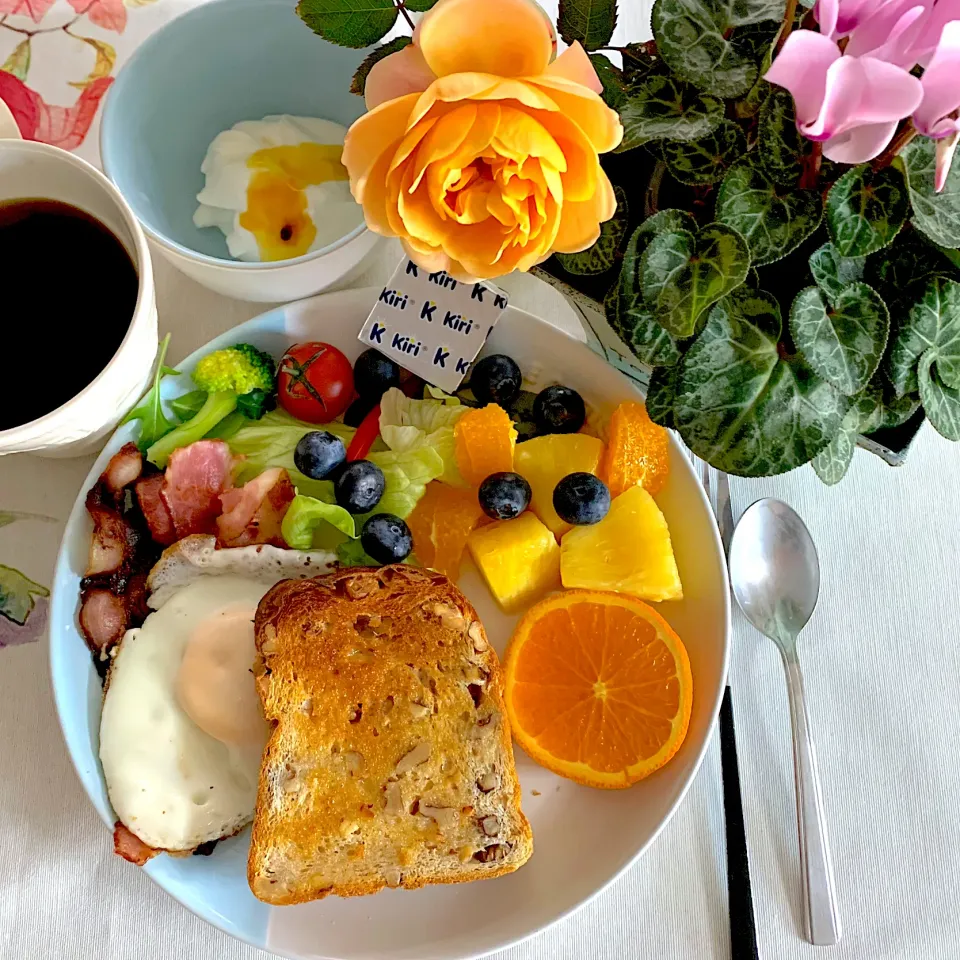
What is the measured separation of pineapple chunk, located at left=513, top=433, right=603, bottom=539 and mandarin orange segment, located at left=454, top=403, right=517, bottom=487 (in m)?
0.02

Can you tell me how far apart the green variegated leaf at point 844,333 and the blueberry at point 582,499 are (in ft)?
1.04

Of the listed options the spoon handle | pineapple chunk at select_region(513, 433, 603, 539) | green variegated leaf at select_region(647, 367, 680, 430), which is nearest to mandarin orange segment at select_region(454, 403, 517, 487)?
pineapple chunk at select_region(513, 433, 603, 539)

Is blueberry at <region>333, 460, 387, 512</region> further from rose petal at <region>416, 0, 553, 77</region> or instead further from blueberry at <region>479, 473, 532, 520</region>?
rose petal at <region>416, 0, 553, 77</region>

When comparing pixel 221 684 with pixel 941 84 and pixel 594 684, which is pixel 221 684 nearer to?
pixel 594 684

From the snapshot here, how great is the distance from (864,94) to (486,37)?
24cm

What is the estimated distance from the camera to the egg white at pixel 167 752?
90cm

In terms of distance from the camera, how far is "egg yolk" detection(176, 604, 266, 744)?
919 millimetres

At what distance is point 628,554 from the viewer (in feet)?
3.14

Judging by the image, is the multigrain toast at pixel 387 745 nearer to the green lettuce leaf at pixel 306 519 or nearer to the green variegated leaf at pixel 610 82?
the green lettuce leaf at pixel 306 519

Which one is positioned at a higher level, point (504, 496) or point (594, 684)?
point (504, 496)

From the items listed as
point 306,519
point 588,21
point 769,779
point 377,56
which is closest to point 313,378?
point 306,519

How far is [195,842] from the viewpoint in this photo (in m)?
0.92

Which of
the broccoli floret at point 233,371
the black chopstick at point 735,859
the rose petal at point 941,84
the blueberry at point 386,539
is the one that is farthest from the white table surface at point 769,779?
the rose petal at point 941,84

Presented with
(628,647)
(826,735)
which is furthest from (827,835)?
(628,647)
